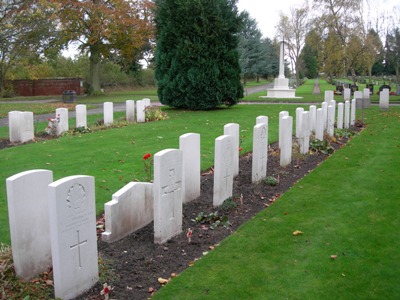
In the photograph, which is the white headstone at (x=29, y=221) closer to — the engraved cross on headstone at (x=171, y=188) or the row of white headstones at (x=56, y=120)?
the engraved cross on headstone at (x=171, y=188)

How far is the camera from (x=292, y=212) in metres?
6.68

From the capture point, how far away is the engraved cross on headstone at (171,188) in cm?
545

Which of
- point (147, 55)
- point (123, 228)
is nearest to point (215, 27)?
point (123, 228)

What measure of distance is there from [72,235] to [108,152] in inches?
279

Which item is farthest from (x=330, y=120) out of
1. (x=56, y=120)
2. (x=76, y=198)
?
(x=76, y=198)

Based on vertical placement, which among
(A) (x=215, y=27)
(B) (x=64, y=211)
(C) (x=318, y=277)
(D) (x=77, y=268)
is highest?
(A) (x=215, y=27)

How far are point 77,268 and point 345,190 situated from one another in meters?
5.33

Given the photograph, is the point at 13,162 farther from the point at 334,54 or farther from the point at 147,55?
the point at 147,55

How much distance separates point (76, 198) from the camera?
13.4ft

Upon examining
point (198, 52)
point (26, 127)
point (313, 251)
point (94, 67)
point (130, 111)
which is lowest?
point (313, 251)

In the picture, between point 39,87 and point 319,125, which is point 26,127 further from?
point 39,87

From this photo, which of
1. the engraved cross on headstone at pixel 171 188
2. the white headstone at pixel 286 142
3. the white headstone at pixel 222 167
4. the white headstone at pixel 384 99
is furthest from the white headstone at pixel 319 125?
the white headstone at pixel 384 99

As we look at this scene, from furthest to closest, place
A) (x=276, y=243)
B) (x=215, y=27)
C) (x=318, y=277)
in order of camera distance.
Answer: (x=215, y=27)
(x=276, y=243)
(x=318, y=277)

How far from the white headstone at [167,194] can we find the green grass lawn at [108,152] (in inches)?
59.7
